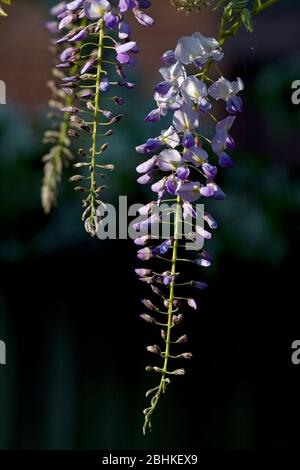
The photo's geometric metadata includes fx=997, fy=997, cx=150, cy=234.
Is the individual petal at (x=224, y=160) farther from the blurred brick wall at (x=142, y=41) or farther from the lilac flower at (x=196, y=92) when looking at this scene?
the blurred brick wall at (x=142, y=41)

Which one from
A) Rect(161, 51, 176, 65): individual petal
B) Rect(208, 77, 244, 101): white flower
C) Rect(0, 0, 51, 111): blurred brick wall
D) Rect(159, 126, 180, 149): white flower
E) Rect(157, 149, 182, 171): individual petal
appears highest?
Rect(0, 0, 51, 111): blurred brick wall

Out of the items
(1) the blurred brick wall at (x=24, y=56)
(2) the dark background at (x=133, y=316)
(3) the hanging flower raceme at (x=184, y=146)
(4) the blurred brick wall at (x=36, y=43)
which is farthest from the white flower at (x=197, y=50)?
(1) the blurred brick wall at (x=24, y=56)

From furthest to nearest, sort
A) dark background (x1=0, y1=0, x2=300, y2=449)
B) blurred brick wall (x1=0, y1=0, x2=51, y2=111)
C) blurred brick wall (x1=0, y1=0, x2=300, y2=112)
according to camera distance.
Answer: blurred brick wall (x1=0, y1=0, x2=51, y2=111), blurred brick wall (x1=0, y1=0, x2=300, y2=112), dark background (x1=0, y1=0, x2=300, y2=449)

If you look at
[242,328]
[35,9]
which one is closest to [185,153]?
[242,328]

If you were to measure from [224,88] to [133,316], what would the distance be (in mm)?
1921

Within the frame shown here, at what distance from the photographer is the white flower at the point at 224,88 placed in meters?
0.73

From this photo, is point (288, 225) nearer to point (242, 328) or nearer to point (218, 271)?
point (218, 271)

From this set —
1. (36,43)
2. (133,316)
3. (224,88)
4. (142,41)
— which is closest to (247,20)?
(224,88)

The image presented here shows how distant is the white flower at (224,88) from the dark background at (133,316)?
1.58 meters

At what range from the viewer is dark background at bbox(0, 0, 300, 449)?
2400mm

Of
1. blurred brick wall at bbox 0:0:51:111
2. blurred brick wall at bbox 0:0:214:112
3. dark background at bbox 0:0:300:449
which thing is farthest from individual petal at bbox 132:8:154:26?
blurred brick wall at bbox 0:0:51:111

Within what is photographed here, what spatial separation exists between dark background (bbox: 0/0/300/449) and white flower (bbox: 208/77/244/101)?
5.19 feet

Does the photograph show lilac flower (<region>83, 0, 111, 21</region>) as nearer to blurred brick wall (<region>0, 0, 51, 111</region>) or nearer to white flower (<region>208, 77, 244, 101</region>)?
white flower (<region>208, 77, 244, 101</region>)
